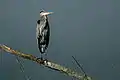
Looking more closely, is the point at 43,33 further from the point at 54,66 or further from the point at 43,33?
the point at 54,66

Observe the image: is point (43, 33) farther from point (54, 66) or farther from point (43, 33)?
point (54, 66)

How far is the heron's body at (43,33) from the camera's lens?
13.3 feet

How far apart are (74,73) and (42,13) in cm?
192

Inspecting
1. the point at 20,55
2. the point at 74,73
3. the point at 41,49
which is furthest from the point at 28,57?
the point at 41,49

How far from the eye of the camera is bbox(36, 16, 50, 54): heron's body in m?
4.06

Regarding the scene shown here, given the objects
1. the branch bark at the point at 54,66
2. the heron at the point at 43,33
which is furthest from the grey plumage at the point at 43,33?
the branch bark at the point at 54,66

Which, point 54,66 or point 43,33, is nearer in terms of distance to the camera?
point 54,66

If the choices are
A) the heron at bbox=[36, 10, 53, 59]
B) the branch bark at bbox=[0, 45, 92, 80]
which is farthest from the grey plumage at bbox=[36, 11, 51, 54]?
the branch bark at bbox=[0, 45, 92, 80]

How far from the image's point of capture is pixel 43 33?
4.09m

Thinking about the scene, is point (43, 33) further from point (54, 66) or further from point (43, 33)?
point (54, 66)

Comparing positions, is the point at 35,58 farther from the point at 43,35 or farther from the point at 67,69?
the point at 43,35

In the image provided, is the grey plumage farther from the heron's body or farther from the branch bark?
the branch bark

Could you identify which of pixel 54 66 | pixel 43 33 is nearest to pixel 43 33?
pixel 43 33

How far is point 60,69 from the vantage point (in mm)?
2451
